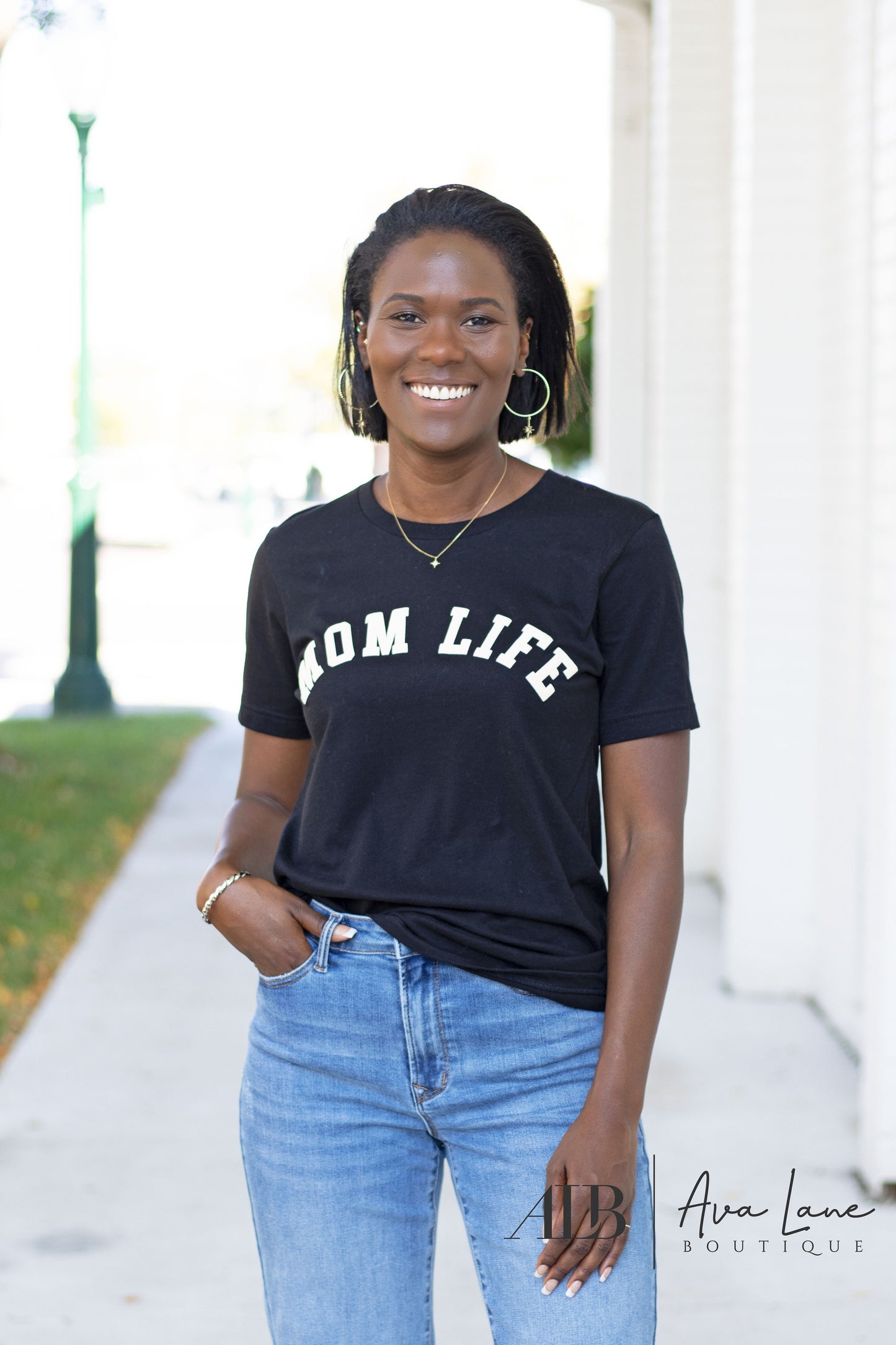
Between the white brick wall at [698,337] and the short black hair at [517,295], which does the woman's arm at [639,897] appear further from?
the white brick wall at [698,337]

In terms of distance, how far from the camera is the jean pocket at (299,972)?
6.37 ft

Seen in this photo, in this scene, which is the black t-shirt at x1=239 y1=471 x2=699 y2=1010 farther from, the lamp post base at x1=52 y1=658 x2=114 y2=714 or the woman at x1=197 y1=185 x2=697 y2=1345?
the lamp post base at x1=52 y1=658 x2=114 y2=714

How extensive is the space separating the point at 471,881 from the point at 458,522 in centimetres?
45

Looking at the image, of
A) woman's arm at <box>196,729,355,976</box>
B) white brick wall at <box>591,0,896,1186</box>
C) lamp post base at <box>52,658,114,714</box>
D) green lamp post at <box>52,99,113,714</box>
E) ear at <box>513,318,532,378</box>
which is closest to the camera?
woman's arm at <box>196,729,355,976</box>

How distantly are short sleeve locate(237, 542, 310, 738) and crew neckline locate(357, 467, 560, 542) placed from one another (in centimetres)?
19

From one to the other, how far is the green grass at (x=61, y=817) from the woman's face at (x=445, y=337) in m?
3.96

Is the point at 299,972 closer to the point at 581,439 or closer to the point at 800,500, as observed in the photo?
the point at 800,500

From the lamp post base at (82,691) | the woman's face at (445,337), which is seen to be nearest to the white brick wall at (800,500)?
the woman's face at (445,337)

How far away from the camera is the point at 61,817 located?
8.84 metres

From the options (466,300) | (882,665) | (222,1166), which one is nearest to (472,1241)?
(466,300)

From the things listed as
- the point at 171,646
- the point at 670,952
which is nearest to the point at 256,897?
the point at 670,952

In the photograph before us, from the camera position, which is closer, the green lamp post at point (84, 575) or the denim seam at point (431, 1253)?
the denim seam at point (431, 1253)

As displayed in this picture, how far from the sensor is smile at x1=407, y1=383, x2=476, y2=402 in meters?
1.98

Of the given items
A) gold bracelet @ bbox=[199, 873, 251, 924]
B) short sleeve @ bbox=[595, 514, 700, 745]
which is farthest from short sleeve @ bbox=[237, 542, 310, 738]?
short sleeve @ bbox=[595, 514, 700, 745]
